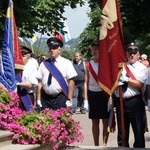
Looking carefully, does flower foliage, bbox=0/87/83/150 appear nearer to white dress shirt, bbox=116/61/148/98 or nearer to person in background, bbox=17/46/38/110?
white dress shirt, bbox=116/61/148/98

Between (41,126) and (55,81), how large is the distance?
1.17 m

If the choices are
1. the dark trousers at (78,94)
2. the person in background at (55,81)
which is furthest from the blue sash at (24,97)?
the dark trousers at (78,94)

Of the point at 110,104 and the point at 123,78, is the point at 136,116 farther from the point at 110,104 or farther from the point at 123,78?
the point at 123,78

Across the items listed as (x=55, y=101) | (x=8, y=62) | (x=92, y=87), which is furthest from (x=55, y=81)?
(x=8, y=62)

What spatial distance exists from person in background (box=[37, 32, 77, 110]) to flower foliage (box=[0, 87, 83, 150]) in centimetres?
64

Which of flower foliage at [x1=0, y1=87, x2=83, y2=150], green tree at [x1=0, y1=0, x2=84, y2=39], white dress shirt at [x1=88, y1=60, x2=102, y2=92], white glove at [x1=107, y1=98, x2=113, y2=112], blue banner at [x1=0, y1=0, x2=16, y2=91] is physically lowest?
flower foliage at [x1=0, y1=87, x2=83, y2=150]

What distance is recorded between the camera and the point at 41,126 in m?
7.35

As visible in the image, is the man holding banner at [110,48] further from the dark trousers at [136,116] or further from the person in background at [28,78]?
the person in background at [28,78]

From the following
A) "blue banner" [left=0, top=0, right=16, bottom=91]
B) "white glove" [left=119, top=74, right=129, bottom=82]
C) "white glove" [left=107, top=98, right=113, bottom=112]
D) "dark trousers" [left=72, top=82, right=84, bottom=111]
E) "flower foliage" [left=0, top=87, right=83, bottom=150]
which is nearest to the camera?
"flower foliage" [left=0, top=87, right=83, bottom=150]

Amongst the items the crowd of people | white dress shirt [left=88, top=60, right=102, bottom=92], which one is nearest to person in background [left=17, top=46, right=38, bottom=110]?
the crowd of people

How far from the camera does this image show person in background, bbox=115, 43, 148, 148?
317 inches

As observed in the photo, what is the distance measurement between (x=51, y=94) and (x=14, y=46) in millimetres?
1425

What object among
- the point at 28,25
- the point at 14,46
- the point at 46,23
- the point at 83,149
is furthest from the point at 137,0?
the point at 83,149

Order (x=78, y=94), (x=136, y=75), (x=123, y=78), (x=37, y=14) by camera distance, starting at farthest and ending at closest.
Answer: (x=37, y=14), (x=78, y=94), (x=136, y=75), (x=123, y=78)
